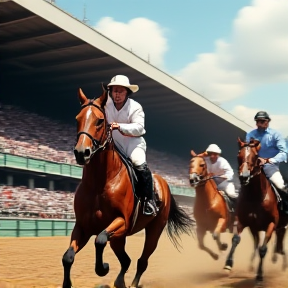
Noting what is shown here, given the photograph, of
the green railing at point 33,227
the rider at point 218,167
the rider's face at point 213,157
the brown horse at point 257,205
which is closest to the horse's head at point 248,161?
the brown horse at point 257,205

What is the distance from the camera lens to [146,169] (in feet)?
22.9

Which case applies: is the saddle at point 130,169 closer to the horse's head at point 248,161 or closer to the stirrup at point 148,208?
the stirrup at point 148,208

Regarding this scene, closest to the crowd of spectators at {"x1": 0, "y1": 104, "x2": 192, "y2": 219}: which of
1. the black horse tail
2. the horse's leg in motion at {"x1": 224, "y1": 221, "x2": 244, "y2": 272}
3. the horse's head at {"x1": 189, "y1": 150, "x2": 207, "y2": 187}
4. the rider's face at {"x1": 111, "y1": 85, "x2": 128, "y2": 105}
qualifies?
the horse's head at {"x1": 189, "y1": 150, "x2": 207, "y2": 187}

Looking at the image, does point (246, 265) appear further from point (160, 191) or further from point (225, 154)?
point (225, 154)

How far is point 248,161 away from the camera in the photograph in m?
8.78

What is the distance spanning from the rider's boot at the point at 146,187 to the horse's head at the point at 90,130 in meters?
0.83

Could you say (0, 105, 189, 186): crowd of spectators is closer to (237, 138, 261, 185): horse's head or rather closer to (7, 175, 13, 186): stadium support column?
(7, 175, 13, 186): stadium support column

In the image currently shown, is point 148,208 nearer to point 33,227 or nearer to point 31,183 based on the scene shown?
point 33,227

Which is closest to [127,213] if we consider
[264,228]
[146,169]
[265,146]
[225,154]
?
[146,169]

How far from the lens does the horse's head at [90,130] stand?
216 inches

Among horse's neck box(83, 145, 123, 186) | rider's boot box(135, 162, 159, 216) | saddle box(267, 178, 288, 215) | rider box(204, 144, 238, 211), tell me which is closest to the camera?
horse's neck box(83, 145, 123, 186)

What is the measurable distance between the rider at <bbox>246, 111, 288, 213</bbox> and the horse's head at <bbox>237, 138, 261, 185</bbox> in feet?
1.91

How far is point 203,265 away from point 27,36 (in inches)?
860

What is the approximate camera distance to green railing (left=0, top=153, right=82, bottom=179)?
26469 millimetres
